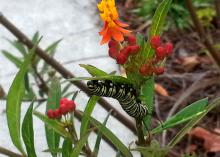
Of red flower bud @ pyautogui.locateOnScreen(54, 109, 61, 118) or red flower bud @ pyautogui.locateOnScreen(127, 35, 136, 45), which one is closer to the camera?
red flower bud @ pyautogui.locateOnScreen(127, 35, 136, 45)


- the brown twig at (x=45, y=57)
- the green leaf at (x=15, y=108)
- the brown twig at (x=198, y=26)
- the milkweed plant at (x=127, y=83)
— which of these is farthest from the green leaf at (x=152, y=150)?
the brown twig at (x=198, y=26)

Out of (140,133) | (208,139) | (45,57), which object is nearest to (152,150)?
(140,133)

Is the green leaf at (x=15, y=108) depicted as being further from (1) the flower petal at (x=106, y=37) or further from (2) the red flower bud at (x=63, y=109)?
(1) the flower petal at (x=106, y=37)

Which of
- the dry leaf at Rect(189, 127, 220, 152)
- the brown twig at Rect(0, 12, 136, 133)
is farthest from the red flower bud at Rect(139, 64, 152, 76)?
the dry leaf at Rect(189, 127, 220, 152)

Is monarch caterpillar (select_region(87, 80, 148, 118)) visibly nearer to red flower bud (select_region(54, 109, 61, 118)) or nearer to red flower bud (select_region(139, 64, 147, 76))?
red flower bud (select_region(139, 64, 147, 76))

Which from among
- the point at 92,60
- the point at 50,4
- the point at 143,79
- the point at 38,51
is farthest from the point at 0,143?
the point at 143,79

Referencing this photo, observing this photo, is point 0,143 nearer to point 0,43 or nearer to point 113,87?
point 0,43
